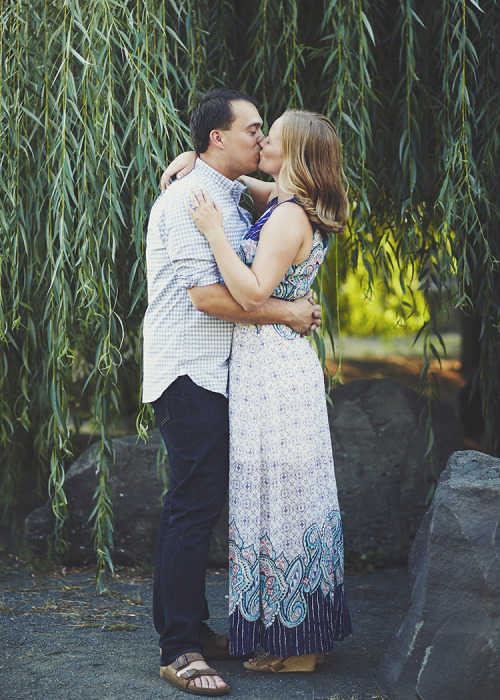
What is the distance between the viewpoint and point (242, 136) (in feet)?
9.00

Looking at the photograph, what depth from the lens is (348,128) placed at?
331 cm

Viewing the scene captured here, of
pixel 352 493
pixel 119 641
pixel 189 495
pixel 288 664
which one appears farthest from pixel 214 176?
pixel 352 493

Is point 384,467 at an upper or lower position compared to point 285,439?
lower

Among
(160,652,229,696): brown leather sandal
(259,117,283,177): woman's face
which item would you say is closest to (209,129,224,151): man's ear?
(259,117,283,177): woman's face

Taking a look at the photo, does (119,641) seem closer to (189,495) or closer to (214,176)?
(189,495)

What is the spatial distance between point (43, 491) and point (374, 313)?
22.8 ft

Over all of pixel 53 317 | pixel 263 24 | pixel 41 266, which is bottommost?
pixel 53 317

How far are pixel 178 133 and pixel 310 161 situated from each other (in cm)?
84

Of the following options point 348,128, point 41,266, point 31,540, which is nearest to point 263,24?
point 348,128

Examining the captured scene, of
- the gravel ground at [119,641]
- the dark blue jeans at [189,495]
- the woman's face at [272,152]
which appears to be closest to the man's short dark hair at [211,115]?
the woman's face at [272,152]

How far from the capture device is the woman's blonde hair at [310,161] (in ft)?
8.66

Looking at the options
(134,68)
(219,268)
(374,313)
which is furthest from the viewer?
(374,313)

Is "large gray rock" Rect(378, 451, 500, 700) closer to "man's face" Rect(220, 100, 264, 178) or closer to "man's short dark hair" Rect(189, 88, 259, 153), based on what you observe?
"man's face" Rect(220, 100, 264, 178)

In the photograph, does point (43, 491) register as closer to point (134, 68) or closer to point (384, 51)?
point (134, 68)
